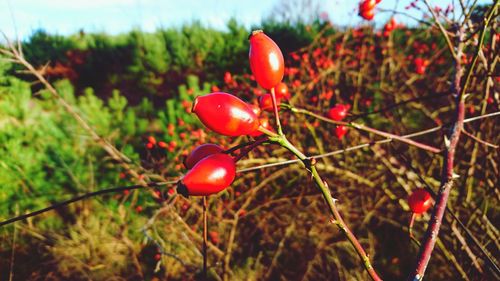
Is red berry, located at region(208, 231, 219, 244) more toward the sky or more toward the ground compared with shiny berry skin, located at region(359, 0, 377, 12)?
more toward the ground

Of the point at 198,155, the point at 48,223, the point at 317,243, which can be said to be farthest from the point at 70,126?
the point at 198,155

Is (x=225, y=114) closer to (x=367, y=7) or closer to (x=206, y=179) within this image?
(x=206, y=179)

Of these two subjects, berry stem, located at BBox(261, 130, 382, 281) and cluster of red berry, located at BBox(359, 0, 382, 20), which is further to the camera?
cluster of red berry, located at BBox(359, 0, 382, 20)

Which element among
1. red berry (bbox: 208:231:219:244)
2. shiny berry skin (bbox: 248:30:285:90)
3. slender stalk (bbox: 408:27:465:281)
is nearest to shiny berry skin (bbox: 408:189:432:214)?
slender stalk (bbox: 408:27:465:281)

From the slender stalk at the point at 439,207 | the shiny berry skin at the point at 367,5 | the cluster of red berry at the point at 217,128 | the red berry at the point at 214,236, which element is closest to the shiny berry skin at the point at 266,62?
the cluster of red berry at the point at 217,128

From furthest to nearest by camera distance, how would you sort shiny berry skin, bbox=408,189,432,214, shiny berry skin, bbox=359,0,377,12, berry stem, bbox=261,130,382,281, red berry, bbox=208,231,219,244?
red berry, bbox=208,231,219,244, shiny berry skin, bbox=359,0,377,12, shiny berry skin, bbox=408,189,432,214, berry stem, bbox=261,130,382,281

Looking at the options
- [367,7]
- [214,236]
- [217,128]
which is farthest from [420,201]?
[214,236]

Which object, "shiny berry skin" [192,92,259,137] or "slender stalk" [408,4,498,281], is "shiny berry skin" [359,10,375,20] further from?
"shiny berry skin" [192,92,259,137]
